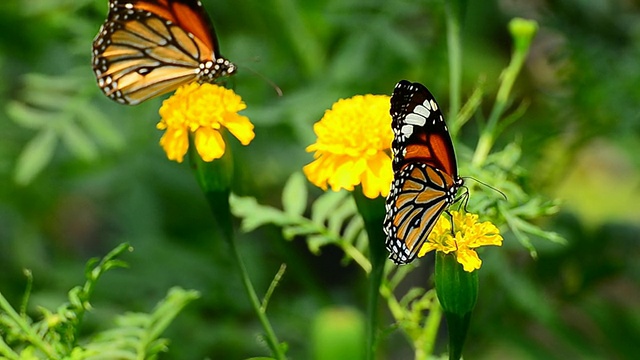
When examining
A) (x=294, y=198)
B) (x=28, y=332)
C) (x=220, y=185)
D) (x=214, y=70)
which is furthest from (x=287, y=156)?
(x=28, y=332)

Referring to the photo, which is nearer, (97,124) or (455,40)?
(455,40)

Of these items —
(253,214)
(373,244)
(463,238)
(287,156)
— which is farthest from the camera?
(287,156)

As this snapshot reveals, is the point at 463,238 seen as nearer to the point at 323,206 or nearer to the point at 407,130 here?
the point at 407,130

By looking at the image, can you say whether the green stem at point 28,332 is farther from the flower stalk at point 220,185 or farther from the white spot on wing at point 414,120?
the white spot on wing at point 414,120

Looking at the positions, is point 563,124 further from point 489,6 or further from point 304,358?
point 304,358

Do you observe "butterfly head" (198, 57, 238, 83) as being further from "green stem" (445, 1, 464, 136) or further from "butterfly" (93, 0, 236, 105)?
"green stem" (445, 1, 464, 136)

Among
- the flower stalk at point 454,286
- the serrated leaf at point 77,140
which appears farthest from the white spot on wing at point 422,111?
the serrated leaf at point 77,140
